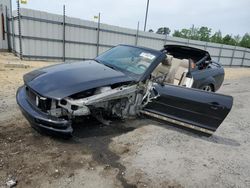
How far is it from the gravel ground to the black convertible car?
13.3 inches

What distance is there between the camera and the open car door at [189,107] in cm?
388

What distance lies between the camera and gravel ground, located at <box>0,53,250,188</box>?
9.39ft

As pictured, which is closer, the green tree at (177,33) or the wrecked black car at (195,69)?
the wrecked black car at (195,69)

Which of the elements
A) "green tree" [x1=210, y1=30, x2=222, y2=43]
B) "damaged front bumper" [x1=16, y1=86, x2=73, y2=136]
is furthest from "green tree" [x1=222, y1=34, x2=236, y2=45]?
"damaged front bumper" [x1=16, y1=86, x2=73, y2=136]

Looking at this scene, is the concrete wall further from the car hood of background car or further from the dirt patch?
the car hood of background car

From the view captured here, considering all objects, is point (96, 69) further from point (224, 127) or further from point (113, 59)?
point (224, 127)

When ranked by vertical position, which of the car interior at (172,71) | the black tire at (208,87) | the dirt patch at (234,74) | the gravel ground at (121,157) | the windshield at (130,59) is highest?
the windshield at (130,59)

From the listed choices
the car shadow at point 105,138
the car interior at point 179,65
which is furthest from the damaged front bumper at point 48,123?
the car interior at point 179,65

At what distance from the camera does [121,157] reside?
3.42 meters

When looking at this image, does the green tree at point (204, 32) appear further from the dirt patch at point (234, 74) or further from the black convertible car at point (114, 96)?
the black convertible car at point (114, 96)

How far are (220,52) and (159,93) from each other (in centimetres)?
2351

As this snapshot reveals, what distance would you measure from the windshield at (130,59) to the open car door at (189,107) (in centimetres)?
52

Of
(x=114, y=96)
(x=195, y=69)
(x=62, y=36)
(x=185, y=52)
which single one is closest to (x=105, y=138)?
(x=114, y=96)

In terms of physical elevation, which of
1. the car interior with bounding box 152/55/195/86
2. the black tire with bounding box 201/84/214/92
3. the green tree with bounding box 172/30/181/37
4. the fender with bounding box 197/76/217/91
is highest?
the green tree with bounding box 172/30/181/37
